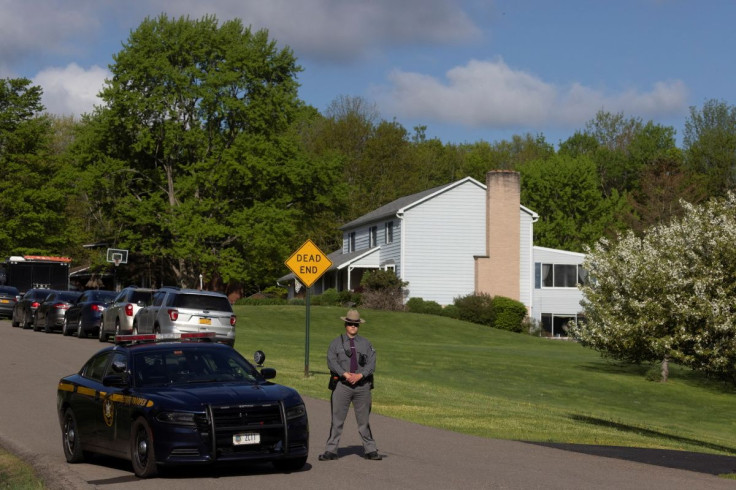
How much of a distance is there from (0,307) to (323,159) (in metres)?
21.8

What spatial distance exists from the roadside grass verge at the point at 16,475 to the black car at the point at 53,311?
88.6ft

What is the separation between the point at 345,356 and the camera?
12.5 metres

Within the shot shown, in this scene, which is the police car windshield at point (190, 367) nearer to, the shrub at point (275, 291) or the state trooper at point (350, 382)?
the state trooper at point (350, 382)

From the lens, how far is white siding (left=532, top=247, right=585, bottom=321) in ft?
227

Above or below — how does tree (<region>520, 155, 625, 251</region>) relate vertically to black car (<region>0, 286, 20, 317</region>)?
above

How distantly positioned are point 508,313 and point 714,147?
41.2 metres

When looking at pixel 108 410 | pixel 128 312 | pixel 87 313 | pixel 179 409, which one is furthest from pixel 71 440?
pixel 87 313

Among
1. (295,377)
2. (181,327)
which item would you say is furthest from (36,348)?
(295,377)

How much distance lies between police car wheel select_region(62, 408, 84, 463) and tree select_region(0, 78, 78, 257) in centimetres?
5993

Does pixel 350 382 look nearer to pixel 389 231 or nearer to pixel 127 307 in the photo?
pixel 127 307

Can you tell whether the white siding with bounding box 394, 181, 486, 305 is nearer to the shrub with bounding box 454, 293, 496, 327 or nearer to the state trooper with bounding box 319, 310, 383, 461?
the shrub with bounding box 454, 293, 496, 327

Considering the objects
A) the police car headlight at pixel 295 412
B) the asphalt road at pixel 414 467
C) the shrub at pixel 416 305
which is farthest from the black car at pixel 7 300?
the police car headlight at pixel 295 412

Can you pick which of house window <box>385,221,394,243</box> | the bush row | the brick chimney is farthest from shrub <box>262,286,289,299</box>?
the brick chimney

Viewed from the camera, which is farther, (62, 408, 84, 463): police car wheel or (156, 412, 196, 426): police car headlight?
(62, 408, 84, 463): police car wheel
